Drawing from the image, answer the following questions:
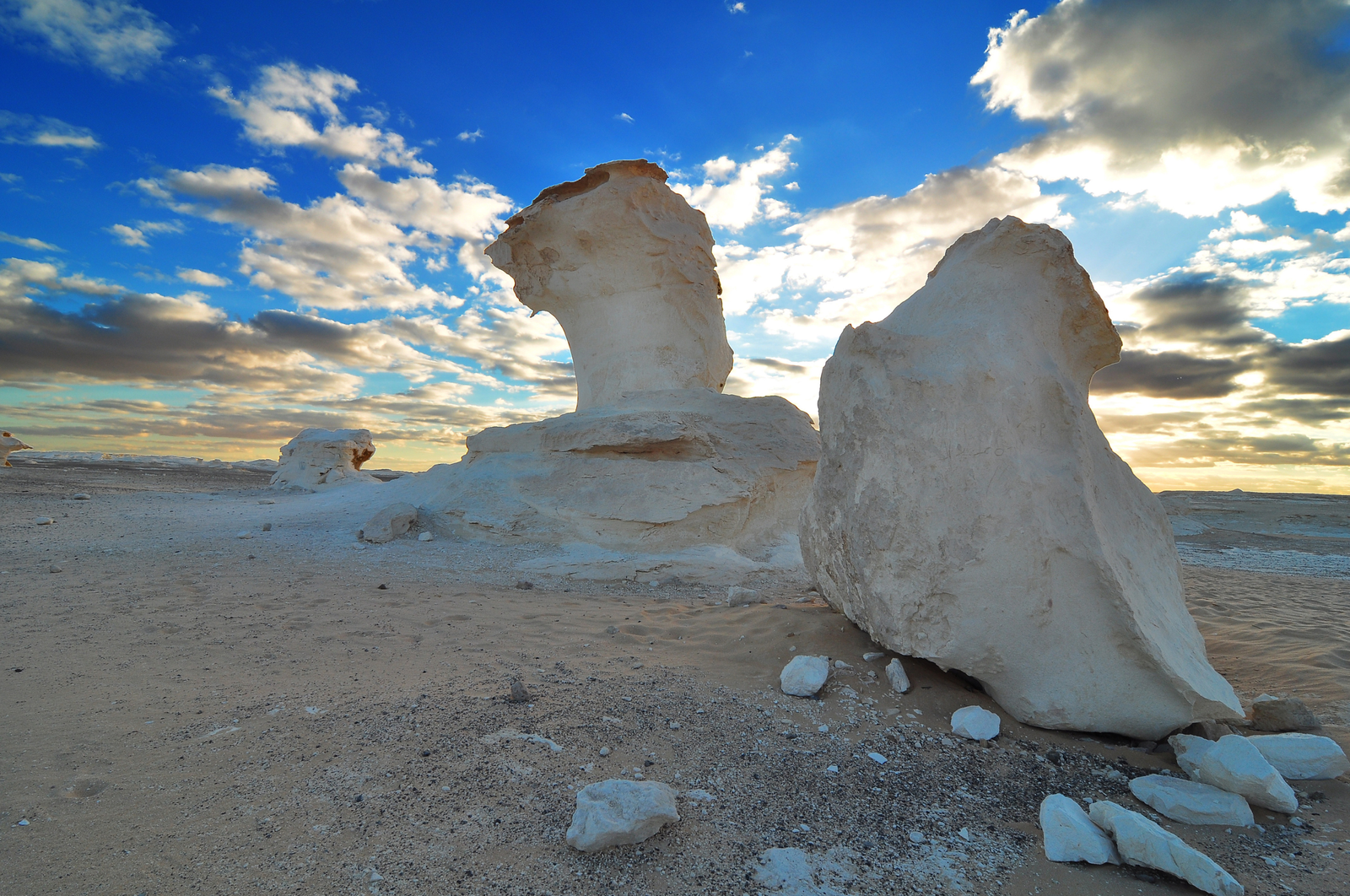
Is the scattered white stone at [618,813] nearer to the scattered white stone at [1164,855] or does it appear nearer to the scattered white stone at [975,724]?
the scattered white stone at [1164,855]

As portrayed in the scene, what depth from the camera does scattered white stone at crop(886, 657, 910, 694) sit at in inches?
127

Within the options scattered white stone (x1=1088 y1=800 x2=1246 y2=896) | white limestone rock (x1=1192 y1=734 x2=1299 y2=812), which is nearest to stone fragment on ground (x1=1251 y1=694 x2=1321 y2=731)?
white limestone rock (x1=1192 y1=734 x2=1299 y2=812)

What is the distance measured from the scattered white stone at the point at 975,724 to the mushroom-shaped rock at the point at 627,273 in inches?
310

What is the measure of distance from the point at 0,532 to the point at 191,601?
18.1 feet

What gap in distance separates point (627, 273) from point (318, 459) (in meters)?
9.65

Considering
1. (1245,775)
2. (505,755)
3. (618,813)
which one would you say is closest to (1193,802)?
(1245,775)

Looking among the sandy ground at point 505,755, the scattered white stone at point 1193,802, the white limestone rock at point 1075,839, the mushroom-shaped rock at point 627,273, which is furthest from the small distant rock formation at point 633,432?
the white limestone rock at point 1075,839

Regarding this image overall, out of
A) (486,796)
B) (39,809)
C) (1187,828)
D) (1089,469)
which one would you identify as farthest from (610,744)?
(1089,469)

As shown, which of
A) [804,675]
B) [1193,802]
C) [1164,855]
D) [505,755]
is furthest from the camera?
[804,675]

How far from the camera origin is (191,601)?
4.64 m

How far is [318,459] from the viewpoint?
600 inches

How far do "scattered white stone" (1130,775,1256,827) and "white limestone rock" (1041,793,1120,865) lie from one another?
1.59 ft

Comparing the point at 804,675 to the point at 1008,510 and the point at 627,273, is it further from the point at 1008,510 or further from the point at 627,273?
the point at 627,273

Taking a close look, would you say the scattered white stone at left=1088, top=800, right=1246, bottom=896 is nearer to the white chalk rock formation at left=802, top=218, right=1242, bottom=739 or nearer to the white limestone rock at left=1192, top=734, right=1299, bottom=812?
the white limestone rock at left=1192, top=734, right=1299, bottom=812
